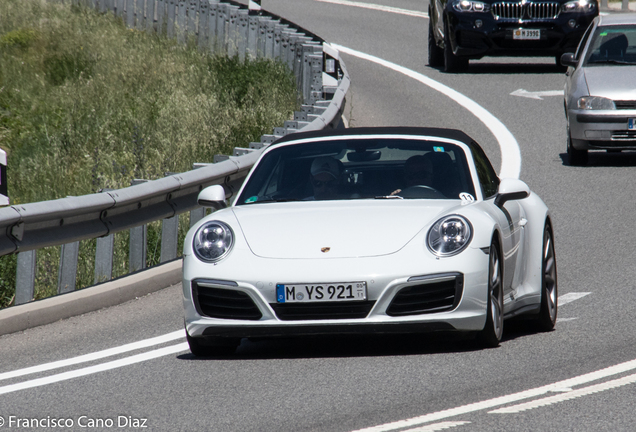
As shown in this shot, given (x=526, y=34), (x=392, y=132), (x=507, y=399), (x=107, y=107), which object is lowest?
(x=107, y=107)

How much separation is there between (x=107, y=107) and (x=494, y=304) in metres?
12.9

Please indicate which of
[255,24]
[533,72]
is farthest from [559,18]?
[255,24]

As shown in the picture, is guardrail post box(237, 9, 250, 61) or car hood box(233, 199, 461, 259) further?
guardrail post box(237, 9, 250, 61)

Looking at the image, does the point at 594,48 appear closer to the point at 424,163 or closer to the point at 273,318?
the point at 424,163

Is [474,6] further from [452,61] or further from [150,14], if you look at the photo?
[150,14]

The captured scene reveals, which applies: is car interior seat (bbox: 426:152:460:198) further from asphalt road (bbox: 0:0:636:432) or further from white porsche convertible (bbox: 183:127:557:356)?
asphalt road (bbox: 0:0:636:432)

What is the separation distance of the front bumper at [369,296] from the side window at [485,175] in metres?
0.99

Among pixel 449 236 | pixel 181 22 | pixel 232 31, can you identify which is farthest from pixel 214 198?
pixel 181 22

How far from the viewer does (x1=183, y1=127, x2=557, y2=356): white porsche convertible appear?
6.86m

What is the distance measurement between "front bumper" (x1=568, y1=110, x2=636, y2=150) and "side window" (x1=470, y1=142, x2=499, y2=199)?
716 cm

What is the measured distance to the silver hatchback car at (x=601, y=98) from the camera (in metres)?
15.2

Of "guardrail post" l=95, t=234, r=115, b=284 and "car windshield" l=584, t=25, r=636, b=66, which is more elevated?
"car windshield" l=584, t=25, r=636, b=66

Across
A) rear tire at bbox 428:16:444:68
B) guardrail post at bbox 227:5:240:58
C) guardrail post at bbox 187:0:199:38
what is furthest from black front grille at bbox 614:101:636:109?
guardrail post at bbox 187:0:199:38

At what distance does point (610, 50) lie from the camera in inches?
640
